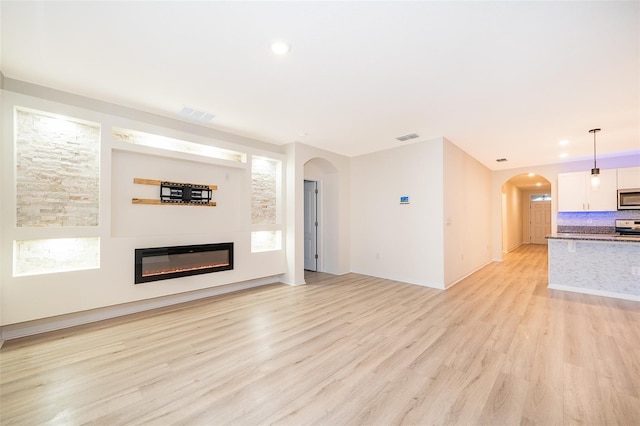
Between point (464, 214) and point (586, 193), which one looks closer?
point (586, 193)

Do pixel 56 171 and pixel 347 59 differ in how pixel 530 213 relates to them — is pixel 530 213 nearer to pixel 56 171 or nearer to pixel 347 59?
pixel 347 59

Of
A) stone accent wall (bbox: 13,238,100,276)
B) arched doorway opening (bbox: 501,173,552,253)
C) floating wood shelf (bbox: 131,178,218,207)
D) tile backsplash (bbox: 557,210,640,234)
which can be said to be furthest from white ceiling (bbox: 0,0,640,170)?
arched doorway opening (bbox: 501,173,552,253)

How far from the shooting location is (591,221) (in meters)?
6.21

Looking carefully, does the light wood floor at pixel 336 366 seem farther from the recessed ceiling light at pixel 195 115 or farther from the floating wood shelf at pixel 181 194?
the recessed ceiling light at pixel 195 115

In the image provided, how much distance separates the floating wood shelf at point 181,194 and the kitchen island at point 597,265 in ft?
21.0

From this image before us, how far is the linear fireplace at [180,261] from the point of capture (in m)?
3.74

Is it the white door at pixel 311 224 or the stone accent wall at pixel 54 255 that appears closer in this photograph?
the stone accent wall at pixel 54 255

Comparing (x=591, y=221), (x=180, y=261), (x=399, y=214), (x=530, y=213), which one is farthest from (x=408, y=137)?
(x=530, y=213)

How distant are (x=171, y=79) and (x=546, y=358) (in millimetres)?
4882

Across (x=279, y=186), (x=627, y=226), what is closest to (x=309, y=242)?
(x=279, y=186)

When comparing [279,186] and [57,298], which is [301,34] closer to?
[279,186]

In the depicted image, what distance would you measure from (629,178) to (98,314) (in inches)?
383

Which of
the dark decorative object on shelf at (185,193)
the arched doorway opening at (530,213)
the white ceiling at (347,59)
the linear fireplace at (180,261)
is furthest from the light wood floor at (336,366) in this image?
the arched doorway opening at (530,213)

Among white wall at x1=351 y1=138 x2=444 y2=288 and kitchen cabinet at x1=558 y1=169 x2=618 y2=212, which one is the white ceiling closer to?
white wall at x1=351 y1=138 x2=444 y2=288
